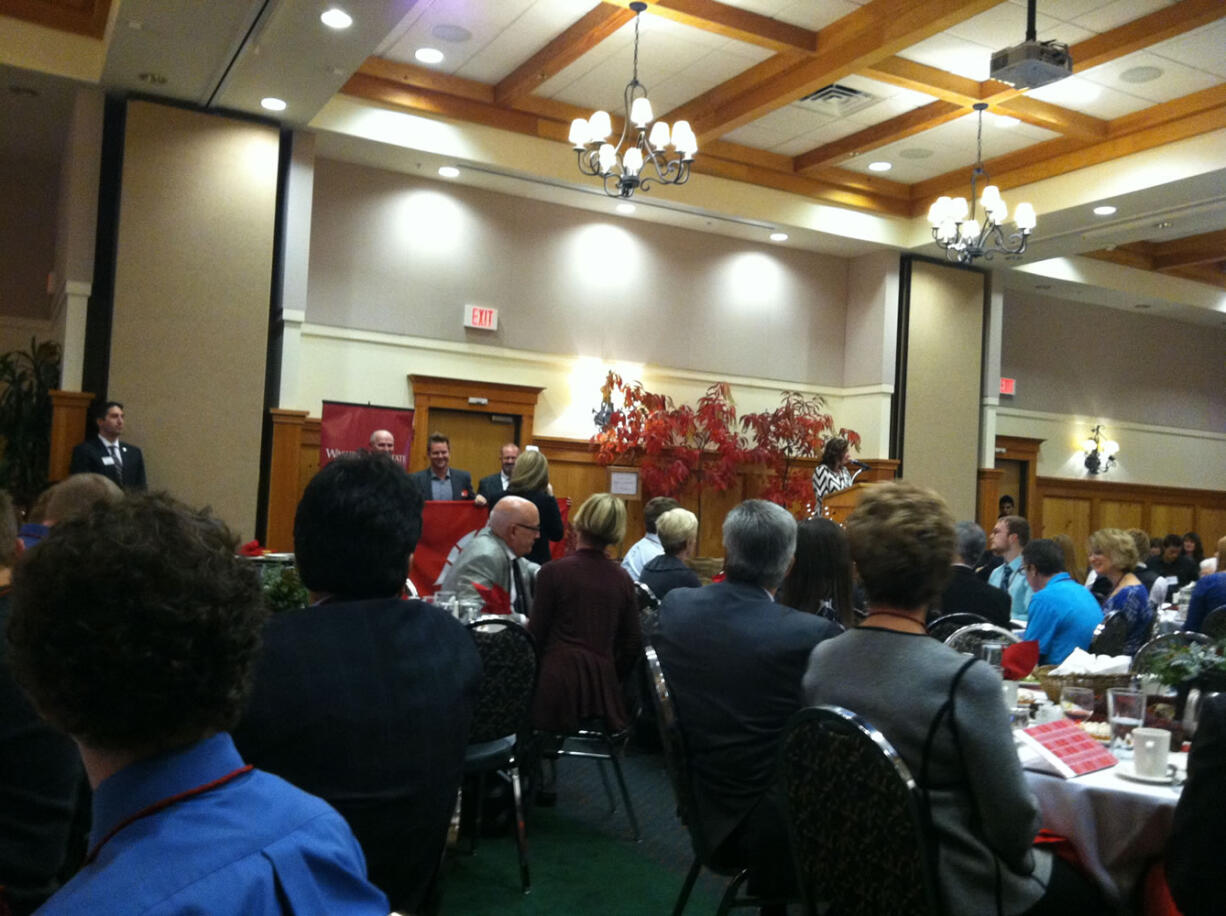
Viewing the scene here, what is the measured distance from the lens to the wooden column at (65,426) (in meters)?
7.89

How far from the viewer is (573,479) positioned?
10.8 meters

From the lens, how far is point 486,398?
10383mm

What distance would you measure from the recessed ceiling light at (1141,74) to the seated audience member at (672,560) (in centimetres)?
595

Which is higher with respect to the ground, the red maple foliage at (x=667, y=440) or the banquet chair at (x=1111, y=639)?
the red maple foliage at (x=667, y=440)

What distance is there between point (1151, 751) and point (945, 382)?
10240 mm

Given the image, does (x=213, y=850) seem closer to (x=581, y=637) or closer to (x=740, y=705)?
(x=740, y=705)

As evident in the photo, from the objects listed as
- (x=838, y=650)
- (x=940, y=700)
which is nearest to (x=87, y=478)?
(x=838, y=650)

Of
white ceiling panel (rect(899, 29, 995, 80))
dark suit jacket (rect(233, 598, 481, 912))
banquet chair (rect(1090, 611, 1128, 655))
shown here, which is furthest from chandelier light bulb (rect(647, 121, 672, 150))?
dark suit jacket (rect(233, 598, 481, 912))

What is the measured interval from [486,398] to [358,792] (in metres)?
8.78

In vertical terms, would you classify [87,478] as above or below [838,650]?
above

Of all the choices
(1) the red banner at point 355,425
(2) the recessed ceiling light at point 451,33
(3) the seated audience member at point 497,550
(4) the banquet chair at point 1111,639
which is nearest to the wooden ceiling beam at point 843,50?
(2) the recessed ceiling light at point 451,33

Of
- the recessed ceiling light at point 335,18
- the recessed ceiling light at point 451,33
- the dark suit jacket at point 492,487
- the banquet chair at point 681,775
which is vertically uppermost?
the recessed ceiling light at point 451,33

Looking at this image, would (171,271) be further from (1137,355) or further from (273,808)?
(1137,355)

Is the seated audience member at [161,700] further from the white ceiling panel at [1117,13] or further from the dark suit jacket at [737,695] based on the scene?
the white ceiling panel at [1117,13]
